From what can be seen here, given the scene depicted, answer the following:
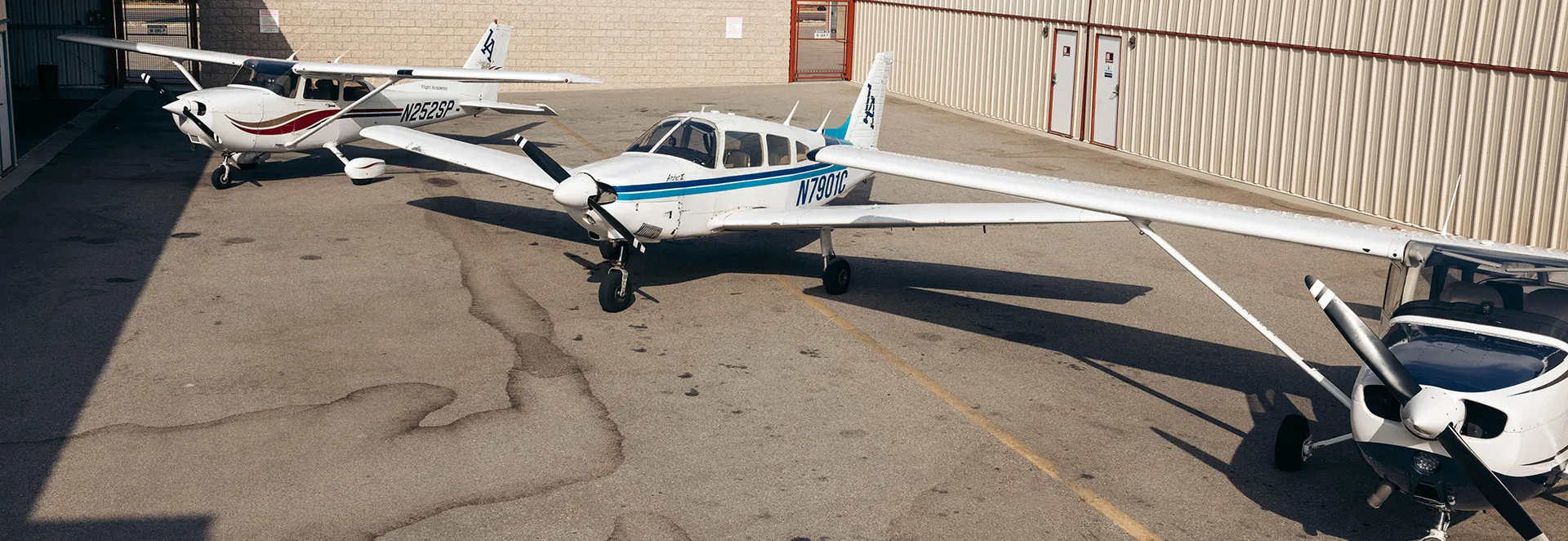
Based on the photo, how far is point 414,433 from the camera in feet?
30.1

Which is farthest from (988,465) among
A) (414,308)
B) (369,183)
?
(369,183)

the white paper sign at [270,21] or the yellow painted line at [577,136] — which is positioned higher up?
the white paper sign at [270,21]

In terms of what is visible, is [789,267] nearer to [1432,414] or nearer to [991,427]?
[991,427]

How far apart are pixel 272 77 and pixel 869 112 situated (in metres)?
9.37

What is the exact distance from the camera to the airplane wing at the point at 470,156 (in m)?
14.8

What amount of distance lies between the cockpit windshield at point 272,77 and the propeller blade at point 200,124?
115cm

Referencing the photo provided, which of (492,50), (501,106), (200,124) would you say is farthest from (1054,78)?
(200,124)

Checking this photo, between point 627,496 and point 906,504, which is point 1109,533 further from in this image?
point 627,496

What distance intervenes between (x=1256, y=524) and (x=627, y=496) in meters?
4.15

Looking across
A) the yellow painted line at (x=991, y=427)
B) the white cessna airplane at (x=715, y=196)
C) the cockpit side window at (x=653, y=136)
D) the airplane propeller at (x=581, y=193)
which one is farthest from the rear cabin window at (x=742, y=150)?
the airplane propeller at (x=581, y=193)

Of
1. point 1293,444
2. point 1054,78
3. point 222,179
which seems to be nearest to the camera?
point 1293,444

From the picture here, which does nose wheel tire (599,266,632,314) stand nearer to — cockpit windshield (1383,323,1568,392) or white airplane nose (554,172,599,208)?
white airplane nose (554,172,599,208)

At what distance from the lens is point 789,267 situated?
14648 mm

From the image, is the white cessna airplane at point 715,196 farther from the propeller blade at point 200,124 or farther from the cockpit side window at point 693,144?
the propeller blade at point 200,124
